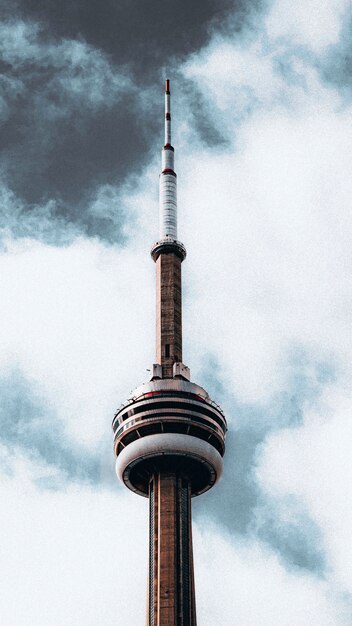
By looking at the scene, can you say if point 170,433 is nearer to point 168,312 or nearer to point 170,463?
point 170,463

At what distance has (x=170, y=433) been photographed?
14250cm

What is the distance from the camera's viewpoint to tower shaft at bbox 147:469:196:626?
134875 millimetres

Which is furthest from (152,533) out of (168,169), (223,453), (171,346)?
(168,169)

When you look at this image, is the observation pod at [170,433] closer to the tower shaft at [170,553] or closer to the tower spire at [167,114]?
the tower shaft at [170,553]

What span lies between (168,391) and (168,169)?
4362cm

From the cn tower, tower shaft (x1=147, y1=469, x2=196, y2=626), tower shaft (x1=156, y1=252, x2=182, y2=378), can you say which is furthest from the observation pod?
tower shaft (x1=156, y1=252, x2=182, y2=378)

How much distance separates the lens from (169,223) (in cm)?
16700

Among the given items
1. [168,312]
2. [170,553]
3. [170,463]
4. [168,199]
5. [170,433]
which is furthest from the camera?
[168,199]

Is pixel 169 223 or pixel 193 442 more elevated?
pixel 169 223

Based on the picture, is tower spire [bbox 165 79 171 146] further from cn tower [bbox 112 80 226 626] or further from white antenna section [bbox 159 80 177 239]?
cn tower [bbox 112 80 226 626]

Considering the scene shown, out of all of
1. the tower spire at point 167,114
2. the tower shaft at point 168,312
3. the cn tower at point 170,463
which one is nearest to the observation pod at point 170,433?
the cn tower at point 170,463

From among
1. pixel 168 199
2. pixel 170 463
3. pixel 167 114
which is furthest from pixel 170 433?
pixel 167 114

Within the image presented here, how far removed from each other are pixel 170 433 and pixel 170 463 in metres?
4.67

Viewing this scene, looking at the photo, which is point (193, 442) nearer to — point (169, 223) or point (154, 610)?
point (154, 610)
